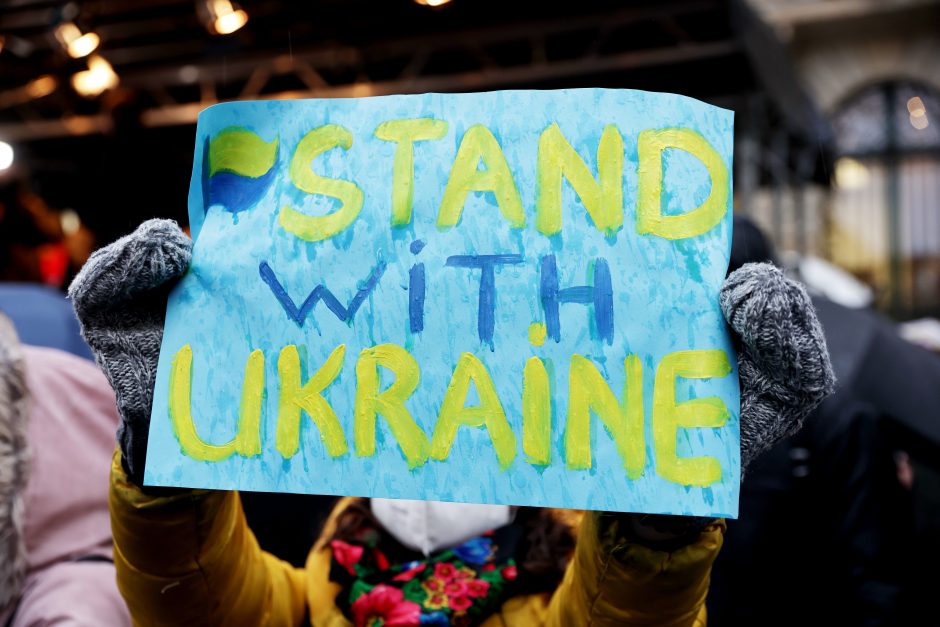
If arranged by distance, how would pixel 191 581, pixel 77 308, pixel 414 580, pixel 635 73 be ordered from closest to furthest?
1. pixel 77 308
2. pixel 191 581
3. pixel 414 580
4. pixel 635 73

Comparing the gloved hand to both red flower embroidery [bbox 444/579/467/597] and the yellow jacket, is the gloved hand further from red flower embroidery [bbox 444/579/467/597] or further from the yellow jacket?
red flower embroidery [bbox 444/579/467/597]

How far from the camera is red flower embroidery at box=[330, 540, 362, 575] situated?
4.12ft

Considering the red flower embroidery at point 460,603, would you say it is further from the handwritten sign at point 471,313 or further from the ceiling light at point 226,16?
the ceiling light at point 226,16

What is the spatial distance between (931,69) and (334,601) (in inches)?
397

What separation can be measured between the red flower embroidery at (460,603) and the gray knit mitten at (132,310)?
49cm

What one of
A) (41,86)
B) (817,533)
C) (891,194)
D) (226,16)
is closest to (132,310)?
(817,533)

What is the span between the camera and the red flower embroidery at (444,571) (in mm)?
1242

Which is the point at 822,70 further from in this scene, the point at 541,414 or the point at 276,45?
the point at 541,414

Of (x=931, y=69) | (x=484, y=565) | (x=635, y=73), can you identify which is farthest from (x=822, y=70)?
(x=484, y=565)

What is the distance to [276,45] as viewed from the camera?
20.2 feet

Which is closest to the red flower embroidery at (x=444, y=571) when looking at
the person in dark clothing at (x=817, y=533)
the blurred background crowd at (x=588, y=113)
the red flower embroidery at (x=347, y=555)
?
the red flower embroidery at (x=347, y=555)

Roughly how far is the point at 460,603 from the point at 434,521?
0.44 ft

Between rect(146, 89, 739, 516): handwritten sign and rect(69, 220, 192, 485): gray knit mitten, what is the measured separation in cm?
3

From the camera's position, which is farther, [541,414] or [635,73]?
[635,73]
